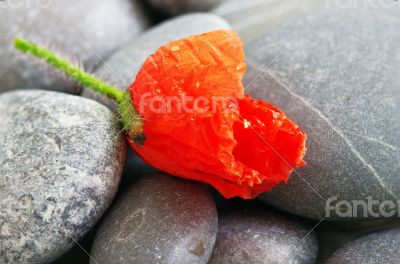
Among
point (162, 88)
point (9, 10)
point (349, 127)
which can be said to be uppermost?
point (9, 10)

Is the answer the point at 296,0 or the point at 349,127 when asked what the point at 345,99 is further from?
the point at 296,0

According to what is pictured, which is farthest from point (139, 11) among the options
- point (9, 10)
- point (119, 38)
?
point (9, 10)

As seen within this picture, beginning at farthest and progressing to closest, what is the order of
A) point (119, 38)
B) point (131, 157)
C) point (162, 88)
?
point (119, 38) → point (131, 157) → point (162, 88)

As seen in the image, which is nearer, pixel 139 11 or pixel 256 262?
pixel 256 262

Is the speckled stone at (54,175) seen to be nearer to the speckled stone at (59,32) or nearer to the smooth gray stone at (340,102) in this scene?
the speckled stone at (59,32)

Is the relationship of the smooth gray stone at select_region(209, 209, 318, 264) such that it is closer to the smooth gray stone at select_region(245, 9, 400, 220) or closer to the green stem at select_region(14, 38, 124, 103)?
the smooth gray stone at select_region(245, 9, 400, 220)

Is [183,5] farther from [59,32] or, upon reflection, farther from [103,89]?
[103,89]
